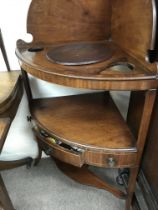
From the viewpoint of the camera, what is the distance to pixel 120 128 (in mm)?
896

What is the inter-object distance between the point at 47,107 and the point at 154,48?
0.63 m

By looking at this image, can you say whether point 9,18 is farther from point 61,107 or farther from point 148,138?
point 148,138

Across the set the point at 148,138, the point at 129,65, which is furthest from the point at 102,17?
the point at 148,138

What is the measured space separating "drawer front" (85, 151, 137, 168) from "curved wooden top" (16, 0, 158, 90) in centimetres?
34

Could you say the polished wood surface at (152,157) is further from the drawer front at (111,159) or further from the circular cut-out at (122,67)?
the circular cut-out at (122,67)

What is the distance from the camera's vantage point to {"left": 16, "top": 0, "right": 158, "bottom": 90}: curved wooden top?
59 cm

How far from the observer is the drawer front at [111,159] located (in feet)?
2.64

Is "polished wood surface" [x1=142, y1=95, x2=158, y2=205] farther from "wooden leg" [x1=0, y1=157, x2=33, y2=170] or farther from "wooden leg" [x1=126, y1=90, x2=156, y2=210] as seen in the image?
"wooden leg" [x1=0, y1=157, x2=33, y2=170]

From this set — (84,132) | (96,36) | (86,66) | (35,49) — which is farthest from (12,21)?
(84,132)

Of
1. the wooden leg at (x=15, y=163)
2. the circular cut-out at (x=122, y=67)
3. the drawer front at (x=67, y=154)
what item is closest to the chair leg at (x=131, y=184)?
the drawer front at (x=67, y=154)

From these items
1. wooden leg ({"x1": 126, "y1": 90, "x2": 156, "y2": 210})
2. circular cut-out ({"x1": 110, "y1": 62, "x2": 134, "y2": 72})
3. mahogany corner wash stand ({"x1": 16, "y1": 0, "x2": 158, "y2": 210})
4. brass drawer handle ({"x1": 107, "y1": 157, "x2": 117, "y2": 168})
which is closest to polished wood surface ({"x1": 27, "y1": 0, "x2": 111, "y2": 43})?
mahogany corner wash stand ({"x1": 16, "y1": 0, "x2": 158, "y2": 210})

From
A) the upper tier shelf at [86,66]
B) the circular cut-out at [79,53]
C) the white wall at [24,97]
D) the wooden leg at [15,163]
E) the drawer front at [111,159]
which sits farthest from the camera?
the wooden leg at [15,163]

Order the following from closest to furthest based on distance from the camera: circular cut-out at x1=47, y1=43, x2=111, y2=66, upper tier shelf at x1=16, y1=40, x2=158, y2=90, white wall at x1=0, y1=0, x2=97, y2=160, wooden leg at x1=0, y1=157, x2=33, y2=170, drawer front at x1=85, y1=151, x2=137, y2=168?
upper tier shelf at x1=16, y1=40, x2=158, y2=90 < circular cut-out at x1=47, y1=43, x2=111, y2=66 < drawer front at x1=85, y1=151, x2=137, y2=168 < white wall at x1=0, y1=0, x2=97, y2=160 < wooden leg at x1=0, y1=157, x2=33, y2=170

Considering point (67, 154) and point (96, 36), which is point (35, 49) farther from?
point (67, 154)
